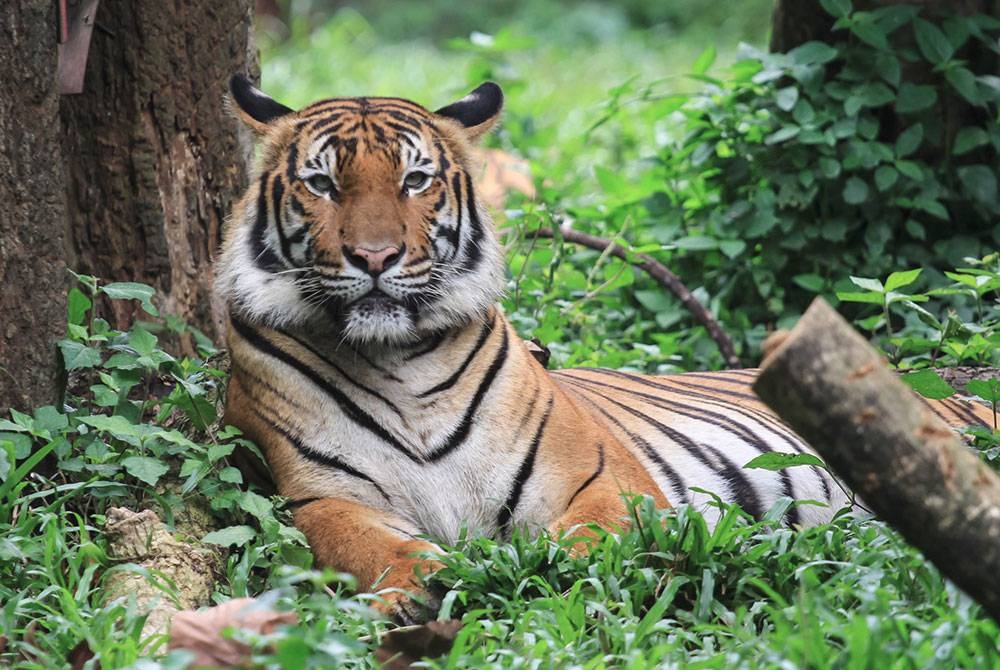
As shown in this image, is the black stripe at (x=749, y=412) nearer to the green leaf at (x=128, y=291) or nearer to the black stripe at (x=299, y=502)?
the black stripe at (x=299, y=502)

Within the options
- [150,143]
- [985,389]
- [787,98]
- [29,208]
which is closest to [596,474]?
[985,389]

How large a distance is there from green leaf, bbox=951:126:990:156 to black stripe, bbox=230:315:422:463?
3.04 metres

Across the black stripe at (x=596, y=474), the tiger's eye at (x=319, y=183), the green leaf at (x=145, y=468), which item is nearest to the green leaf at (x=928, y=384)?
the black stripe at (x=596, y=474)

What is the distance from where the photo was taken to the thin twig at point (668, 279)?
5.53 meters

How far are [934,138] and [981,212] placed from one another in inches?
14.3

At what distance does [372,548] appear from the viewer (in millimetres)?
3391

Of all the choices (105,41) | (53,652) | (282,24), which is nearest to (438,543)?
(53,652)

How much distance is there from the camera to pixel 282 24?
49.2 feet

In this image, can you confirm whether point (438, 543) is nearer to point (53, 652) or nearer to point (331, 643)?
point (53, 652)

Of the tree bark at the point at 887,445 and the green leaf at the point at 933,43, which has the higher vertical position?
the green leaf at the point at 933,43

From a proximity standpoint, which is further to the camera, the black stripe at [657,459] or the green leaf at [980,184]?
the green leaf at [980,184]

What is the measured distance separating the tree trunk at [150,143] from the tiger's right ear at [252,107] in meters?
0.64

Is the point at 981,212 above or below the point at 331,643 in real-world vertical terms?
above

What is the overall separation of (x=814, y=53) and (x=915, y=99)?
45 cm
